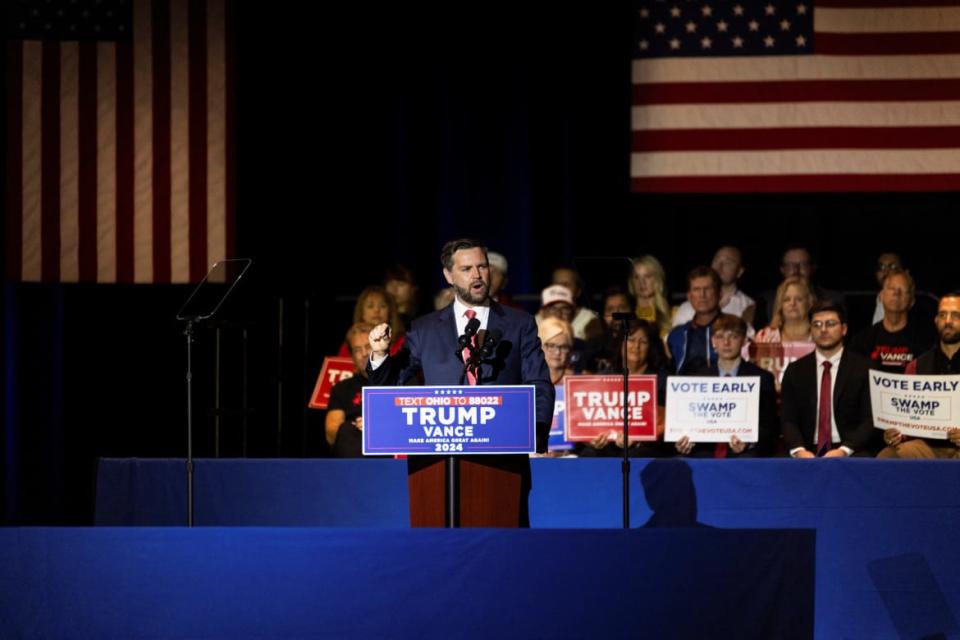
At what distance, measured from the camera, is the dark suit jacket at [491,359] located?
515 cm

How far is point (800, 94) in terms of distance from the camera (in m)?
9.84

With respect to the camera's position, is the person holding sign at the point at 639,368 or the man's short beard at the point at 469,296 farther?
the person holding sign at the point at 639,368

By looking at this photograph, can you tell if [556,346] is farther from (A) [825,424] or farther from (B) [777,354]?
(A) [825,424]

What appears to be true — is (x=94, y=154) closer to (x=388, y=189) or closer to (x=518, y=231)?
(x=388, y=189)

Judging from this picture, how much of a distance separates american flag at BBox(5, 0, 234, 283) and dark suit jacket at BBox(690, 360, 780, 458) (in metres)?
3.93

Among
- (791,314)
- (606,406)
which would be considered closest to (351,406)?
(606,406)

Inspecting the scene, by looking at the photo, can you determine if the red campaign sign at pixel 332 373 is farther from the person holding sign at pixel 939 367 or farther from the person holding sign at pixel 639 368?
the person holding sign at pixel 939 367

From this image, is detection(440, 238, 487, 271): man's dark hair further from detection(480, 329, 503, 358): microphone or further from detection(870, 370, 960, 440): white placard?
detection(870, 370, 960, 440): white placard

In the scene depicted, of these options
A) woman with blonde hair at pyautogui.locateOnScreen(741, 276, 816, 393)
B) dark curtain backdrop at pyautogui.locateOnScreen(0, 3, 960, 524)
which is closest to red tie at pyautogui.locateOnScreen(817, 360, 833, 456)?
woman with blonde hair at pyautogui.locateOnScreen(741, 276, 816, 393)

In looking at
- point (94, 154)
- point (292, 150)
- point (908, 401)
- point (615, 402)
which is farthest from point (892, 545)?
point (94, 154)

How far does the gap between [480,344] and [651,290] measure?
3.59 meters

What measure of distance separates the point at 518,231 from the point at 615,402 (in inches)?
125

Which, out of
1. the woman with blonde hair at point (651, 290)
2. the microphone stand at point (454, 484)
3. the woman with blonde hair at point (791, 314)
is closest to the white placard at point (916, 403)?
the woman with blonde hair at point (791, 314)

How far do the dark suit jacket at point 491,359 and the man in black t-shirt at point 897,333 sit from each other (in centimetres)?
282
